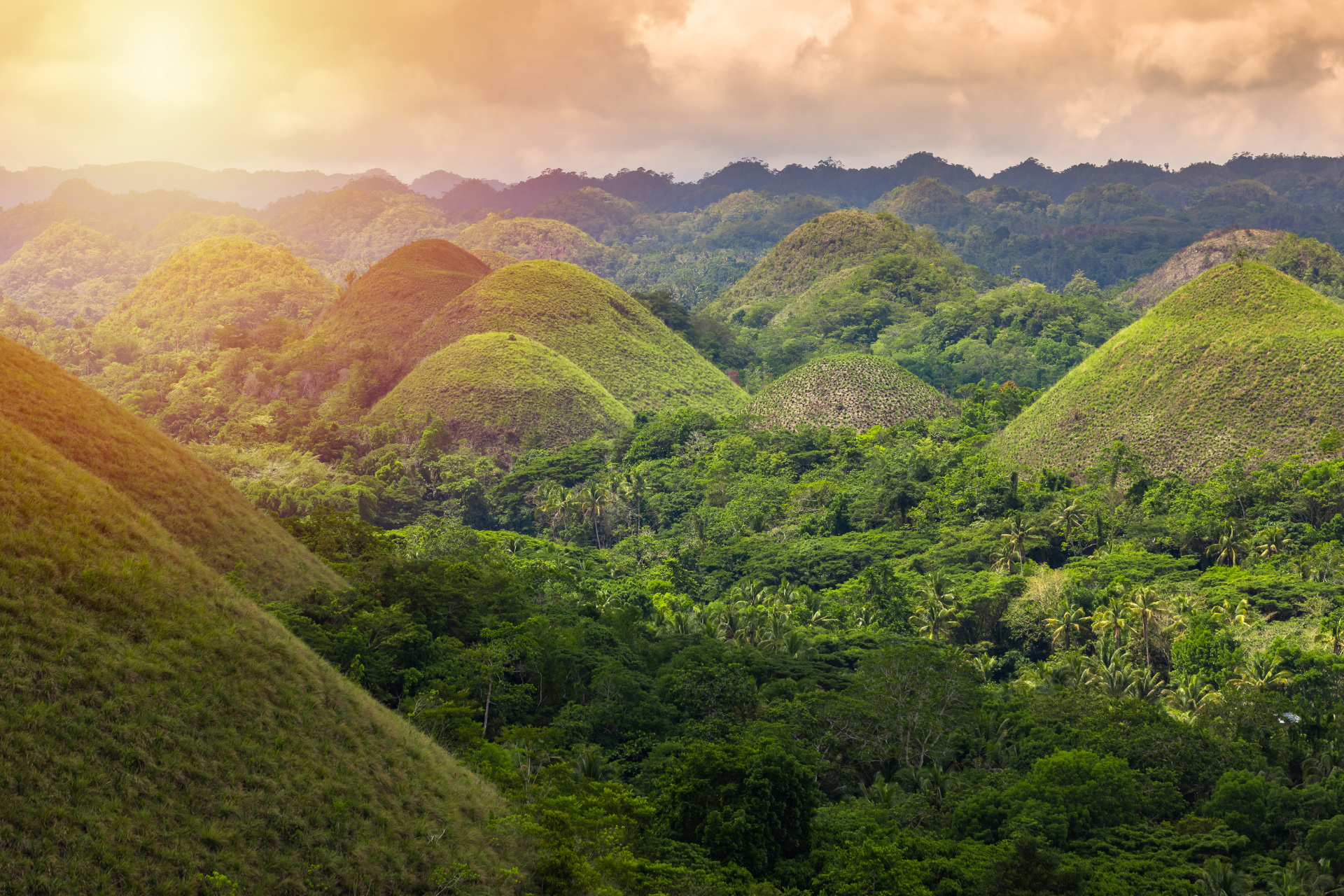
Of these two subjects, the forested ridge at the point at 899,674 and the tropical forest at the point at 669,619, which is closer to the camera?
the tropical forest at the point at 669,619

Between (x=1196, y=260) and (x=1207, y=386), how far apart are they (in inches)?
4154

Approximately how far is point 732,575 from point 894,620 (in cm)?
1148

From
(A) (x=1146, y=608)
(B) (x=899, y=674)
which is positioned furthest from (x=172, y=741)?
(A) (x=1146, y=608)

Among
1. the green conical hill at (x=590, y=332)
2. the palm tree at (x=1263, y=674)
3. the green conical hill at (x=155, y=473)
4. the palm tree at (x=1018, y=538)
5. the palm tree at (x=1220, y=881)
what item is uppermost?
the green conical hill at (x=590, y=332)

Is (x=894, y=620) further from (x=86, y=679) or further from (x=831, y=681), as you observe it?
(x=86, y=679)

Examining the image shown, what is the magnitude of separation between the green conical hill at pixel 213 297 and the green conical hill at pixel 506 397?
4001cm

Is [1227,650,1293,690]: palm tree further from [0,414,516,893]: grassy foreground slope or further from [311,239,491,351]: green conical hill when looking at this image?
[311,239,491,351]: green conical hill

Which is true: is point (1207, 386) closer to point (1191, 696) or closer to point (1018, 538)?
point (1018, 538)

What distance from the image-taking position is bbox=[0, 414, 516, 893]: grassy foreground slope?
13.1 metres

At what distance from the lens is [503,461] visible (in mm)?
77000

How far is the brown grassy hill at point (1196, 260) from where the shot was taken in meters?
141

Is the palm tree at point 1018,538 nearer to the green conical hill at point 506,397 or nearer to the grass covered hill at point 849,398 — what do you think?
the grass covered hill at point 849,398

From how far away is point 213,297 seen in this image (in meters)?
127

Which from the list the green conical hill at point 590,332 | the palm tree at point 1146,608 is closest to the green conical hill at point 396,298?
the green conical hill at point 590,332
